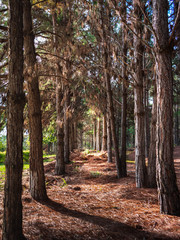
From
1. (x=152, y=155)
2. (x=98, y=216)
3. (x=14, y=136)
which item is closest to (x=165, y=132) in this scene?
(x=152, y=155)

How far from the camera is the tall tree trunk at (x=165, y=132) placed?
339cm

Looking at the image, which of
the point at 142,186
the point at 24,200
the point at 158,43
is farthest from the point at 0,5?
the point at 142,186

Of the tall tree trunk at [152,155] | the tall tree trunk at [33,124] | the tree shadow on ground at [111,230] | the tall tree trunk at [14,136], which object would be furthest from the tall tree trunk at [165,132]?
the tall tree trunk at [33,124]

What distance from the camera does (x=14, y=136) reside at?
2.50 m

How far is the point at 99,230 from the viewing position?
9.41 feet

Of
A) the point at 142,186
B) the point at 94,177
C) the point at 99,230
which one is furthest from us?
the point at 94,177

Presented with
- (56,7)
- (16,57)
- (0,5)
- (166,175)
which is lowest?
(166,175)

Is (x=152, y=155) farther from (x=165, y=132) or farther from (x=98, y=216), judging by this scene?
(x=98, y=216)

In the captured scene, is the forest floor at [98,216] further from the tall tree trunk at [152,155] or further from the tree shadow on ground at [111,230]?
the tall tree trunk at [152,155]

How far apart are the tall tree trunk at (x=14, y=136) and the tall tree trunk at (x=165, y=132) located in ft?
7.93

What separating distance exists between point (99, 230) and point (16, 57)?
2863mm

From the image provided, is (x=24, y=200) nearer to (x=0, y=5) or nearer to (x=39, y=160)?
(x=39, y=160)

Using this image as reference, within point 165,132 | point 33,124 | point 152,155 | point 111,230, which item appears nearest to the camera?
point 111,230

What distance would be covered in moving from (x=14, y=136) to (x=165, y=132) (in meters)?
2.60
